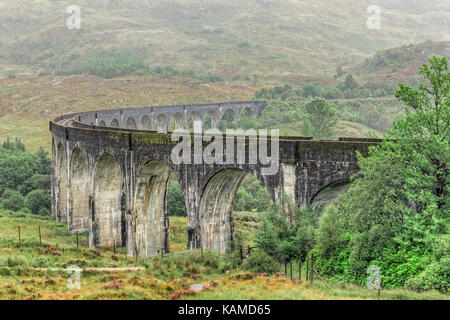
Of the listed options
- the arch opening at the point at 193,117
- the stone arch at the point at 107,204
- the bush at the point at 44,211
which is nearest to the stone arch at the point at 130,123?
the arch opening at the point at 193,117

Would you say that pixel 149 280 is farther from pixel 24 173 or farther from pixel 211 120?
pixel 211 120

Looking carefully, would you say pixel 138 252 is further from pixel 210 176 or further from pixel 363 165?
pixel 363 165

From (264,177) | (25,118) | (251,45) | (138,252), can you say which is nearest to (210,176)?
(264,177)

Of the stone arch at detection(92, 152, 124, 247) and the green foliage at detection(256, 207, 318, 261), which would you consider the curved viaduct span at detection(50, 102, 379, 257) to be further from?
the green foliage at detection(256, 207, 318, 261)

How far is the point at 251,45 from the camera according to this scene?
19738 centimetres

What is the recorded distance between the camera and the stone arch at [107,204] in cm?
3167

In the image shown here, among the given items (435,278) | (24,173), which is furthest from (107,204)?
(24,173)

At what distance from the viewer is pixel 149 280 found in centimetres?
1723

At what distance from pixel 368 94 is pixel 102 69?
70687 mm

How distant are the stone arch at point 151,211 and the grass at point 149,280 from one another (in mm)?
2663

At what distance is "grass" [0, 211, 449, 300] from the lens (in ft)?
47.3

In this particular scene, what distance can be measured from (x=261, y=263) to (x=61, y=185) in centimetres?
2673

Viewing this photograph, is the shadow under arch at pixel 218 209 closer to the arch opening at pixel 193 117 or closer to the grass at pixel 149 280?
the grass at pixel 149 280

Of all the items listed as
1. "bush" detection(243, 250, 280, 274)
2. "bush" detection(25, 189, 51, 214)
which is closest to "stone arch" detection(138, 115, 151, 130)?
"bush" detection(25, 189, 51, 214)
